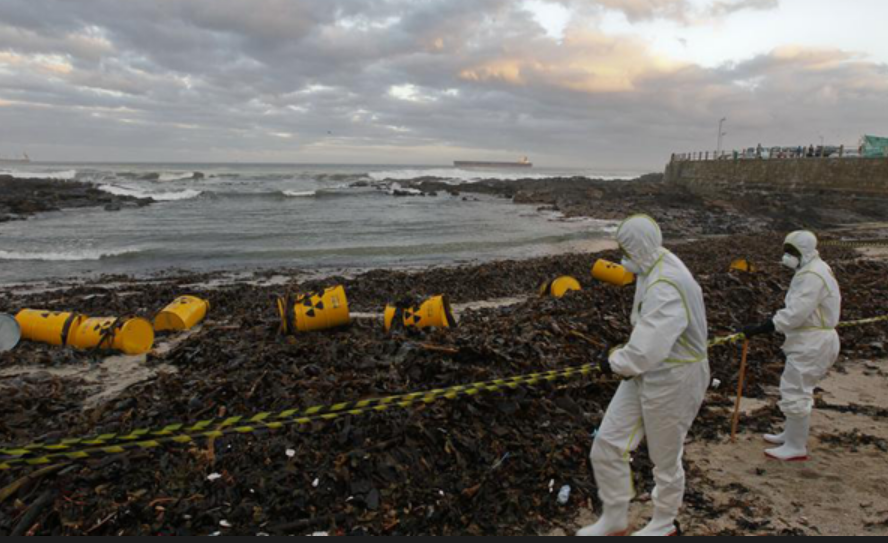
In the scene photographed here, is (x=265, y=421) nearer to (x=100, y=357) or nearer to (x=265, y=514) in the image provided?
(x=265, y=514)

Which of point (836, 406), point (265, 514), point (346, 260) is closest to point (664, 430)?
point (265, 514)

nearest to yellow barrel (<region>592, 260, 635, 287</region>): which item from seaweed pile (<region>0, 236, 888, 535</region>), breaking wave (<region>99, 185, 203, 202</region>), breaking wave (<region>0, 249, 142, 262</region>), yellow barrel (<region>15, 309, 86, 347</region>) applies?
seaweed pile (<region>0, 236, 888, 535</region>)

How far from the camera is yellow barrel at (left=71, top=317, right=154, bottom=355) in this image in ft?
24.5

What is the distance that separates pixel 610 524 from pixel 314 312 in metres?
5.35

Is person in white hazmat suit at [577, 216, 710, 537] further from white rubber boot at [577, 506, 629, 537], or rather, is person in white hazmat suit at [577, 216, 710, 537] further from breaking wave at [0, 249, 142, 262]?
breaking wave at [0, 249, 142, 262]

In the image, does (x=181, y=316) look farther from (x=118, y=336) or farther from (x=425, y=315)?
(x=425, y=315)

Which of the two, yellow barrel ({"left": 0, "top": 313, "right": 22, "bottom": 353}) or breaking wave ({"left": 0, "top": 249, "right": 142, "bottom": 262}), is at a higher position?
yellow barrel ({"left": 0, "top": 313, "right": 22, "bottom": 353})

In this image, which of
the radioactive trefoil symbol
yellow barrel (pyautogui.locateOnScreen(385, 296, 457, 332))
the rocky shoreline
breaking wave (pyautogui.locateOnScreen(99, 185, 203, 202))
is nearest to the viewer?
yellow barrel (pyautogui.locateOnScreen(385, 296, 457, 332))

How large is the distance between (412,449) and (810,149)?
134ft

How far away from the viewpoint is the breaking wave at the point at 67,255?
56.7ft

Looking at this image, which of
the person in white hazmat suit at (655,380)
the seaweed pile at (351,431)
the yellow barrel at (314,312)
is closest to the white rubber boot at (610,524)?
the person in white hazmat suit at (655,380)

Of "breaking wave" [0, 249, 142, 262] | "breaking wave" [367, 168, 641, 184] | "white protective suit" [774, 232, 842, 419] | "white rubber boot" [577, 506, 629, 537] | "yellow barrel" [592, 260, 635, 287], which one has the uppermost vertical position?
"breaking wave" [367, 168, 641, 184]

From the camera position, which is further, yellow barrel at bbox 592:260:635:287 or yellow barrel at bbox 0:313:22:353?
yellow barrel at bbox 592:260:635:287

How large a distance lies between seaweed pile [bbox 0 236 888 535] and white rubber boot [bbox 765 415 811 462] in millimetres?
612
